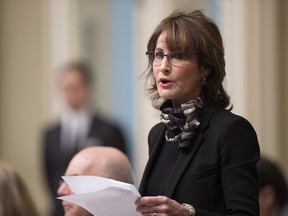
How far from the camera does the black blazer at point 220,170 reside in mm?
2572

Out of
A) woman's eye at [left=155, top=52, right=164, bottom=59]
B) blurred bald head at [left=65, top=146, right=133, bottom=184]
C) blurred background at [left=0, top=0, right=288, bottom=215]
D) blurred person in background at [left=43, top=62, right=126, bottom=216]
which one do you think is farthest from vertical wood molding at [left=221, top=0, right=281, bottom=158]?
woman's eye at [left=155, top=52, right=164, bottom=59]

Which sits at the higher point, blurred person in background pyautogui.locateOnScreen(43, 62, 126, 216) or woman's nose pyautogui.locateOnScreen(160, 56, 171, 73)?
woman's nose pyautogui.locateOnScreen(160, 56, 171, 73)

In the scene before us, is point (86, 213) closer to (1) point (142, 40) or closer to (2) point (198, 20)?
(2) point (198, 20)

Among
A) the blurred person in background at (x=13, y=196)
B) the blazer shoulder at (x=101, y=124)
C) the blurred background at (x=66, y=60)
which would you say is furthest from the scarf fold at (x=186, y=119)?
the blurred background at (x=66, y=60)

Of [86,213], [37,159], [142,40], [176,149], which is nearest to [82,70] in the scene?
[142,40]

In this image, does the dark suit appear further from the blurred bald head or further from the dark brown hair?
the dark brown hair

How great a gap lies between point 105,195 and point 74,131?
4.45m

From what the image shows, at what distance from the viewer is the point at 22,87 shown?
32.2 feet

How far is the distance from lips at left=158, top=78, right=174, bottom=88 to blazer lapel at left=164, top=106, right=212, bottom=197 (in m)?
0.15

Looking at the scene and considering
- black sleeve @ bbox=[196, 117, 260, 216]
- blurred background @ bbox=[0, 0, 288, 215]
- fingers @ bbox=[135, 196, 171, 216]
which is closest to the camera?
fingers @ bbox=[135, 196, 171, 216]

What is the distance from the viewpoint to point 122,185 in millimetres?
2586

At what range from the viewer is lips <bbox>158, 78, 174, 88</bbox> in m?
A: 2.69

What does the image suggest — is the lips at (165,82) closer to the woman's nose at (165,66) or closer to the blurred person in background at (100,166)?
the woman's nose at (165,66)

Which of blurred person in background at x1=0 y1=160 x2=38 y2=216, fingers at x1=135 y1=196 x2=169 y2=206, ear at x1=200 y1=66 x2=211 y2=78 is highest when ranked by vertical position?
ear at x1=200 y1=66 x2=211 y2=78
